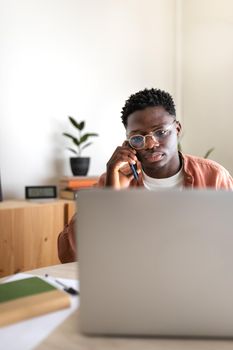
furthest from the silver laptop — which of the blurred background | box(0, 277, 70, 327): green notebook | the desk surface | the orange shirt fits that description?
the blurred background

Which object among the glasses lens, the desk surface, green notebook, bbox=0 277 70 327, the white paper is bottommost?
the white paper

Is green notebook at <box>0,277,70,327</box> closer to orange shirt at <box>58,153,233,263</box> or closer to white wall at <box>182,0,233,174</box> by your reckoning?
orange shirt at <box>58,153,233,263</box>

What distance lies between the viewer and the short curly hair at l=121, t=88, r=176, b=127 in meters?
1.49

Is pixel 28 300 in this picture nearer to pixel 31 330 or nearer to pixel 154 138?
pixel 31 330

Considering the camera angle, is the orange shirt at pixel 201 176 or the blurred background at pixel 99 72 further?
the blurred background at pixel 99 72

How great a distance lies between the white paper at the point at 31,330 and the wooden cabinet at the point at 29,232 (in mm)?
1253

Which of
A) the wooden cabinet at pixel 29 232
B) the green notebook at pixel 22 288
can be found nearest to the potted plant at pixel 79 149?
the wooden cabinet at pixel 29 232

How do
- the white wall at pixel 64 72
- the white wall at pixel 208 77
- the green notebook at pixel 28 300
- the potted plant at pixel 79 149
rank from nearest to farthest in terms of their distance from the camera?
the green notebook at pixel 28 300, the white wall at pixel 64 72, the potted plant at pixel 79 149, the white wall at pixel 208 77

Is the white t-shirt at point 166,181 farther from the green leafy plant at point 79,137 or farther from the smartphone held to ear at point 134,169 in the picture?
the green leafy plant at point 79,137

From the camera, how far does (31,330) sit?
67 centimetres

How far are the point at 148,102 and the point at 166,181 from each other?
322 mm

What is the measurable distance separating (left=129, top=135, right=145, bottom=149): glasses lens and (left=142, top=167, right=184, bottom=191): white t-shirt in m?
0.15

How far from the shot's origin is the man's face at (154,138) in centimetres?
141

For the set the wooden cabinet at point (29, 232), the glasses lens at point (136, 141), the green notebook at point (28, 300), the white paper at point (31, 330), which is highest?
the glasses lens at point (136, 141)
